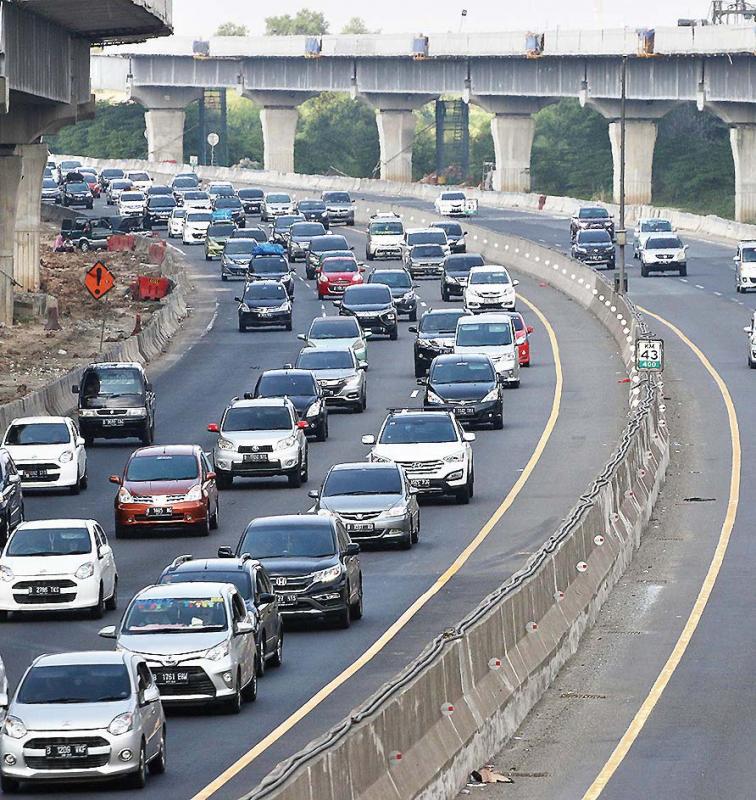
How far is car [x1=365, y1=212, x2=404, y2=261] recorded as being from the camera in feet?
324

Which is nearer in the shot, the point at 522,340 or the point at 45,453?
the point at 45,453

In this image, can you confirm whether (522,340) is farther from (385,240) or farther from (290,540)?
(385,240)

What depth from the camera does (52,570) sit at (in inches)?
1188

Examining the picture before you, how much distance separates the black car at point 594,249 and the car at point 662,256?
160cm

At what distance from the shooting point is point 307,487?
43.8 metres

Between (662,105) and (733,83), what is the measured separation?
13995 millimetres

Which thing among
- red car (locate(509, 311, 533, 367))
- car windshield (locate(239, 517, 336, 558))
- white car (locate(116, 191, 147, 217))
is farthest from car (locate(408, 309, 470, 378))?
white car (locate(116, 191, 147, 217))

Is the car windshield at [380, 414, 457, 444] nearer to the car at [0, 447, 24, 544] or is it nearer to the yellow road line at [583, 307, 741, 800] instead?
the yellow road line at [583, 307, 741, 800]

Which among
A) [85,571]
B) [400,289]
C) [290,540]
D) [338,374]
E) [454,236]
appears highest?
[454,236]

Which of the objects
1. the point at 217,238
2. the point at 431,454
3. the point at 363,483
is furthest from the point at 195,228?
the point at 363,483

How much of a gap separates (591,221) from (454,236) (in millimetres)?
8653

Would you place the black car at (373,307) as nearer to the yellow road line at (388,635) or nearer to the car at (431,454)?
the yellow road line at (388,635)

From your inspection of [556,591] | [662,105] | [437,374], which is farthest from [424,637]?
[662,105]

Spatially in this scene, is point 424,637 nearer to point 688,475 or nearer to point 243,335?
point 688,475
